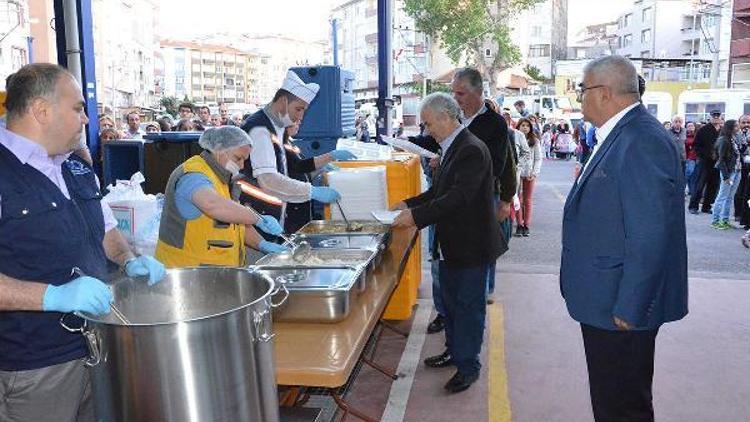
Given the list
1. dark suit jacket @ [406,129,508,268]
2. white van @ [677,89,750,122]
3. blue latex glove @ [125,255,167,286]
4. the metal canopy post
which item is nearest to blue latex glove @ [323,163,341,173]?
dark suit jacket @ [406,129,508,268]

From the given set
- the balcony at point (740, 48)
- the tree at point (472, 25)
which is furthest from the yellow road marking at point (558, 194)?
the tree at point (472, 25)

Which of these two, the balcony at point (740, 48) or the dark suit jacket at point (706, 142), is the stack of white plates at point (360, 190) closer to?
the dark suit jacket at point (706, 142)

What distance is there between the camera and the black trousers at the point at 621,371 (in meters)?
2.51

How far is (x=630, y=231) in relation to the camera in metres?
2.35

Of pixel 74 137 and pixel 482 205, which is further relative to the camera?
pixel 482 205

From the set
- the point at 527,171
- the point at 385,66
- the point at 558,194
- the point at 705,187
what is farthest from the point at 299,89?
the point at 558,194

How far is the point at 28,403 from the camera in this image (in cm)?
195

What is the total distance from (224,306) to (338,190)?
2.48 metres

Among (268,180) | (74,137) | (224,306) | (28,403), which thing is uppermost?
(74,137)

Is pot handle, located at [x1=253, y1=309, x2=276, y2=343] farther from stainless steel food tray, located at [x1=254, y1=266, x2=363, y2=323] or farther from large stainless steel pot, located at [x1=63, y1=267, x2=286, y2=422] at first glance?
stainless steel food tray, located at [x1=254, y1=266, x2=363, y2=323]

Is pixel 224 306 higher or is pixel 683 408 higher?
pixel 224 306

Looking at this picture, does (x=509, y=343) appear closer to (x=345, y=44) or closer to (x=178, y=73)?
(x=345, y=44)

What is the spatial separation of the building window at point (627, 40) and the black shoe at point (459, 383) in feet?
221

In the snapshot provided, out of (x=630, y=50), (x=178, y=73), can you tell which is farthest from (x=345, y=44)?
(x=178, y=73)
